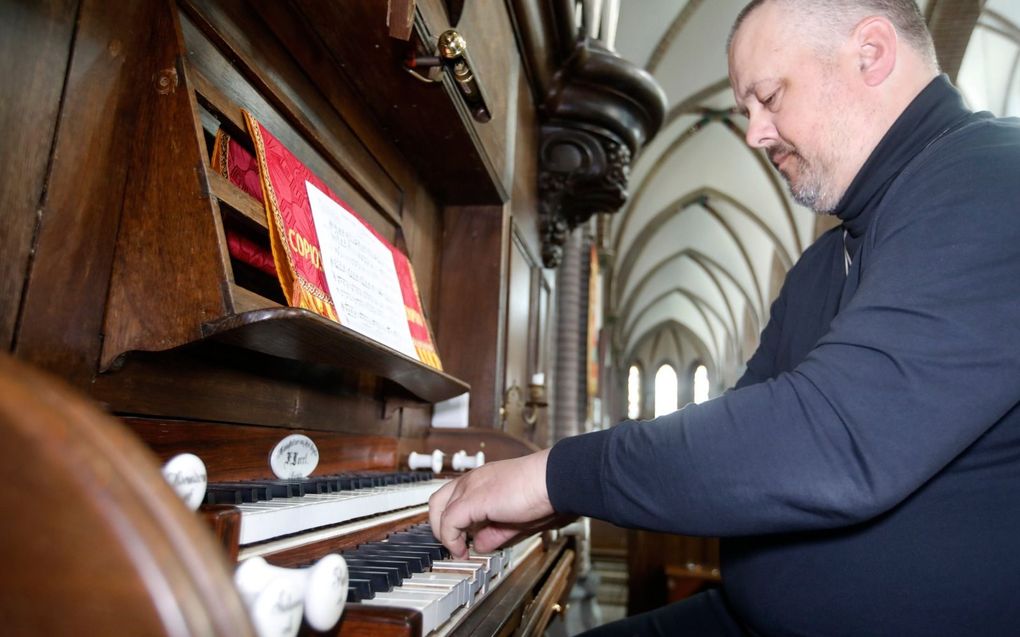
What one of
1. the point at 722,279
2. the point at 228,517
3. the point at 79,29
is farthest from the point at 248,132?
the point at 722,279

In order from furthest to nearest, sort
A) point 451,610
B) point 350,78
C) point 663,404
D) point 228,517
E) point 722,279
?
point 663,404, point 722,279, point 350,78, point 451,610, point 228,517

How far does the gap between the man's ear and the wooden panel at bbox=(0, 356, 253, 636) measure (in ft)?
3.74

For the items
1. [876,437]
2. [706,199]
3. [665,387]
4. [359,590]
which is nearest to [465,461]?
[359,590]

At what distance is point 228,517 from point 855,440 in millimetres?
593

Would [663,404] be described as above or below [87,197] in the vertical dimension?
above

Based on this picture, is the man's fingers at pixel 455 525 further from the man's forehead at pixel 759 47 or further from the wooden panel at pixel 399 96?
the wooden panel at pixel 399 96

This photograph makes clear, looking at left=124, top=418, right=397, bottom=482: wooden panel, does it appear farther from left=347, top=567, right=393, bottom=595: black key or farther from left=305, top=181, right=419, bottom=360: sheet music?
left=347, top=567, right=393, bottom=595: black key

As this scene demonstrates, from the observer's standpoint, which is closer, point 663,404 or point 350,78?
point 350,78

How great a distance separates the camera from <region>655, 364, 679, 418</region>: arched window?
25017mm

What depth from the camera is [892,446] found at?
0.67 metres

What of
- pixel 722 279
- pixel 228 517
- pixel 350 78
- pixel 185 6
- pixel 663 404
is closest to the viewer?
pixel 228 517

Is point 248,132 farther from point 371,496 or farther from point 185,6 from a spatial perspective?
point 371,496

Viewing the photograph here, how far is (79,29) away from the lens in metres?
0.81

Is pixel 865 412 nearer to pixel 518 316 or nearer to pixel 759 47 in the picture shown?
pixel 759 47
